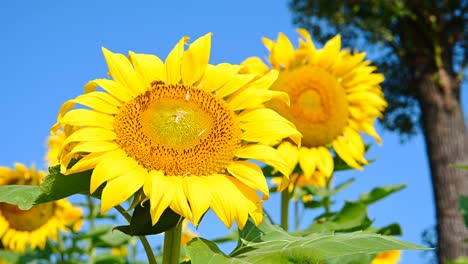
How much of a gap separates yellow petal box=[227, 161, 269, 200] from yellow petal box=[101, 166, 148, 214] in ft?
0.57

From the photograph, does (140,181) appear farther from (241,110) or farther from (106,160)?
(241,110)

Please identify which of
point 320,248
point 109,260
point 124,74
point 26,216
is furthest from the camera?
point 109,260

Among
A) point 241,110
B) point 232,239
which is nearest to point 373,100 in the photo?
point 232,239

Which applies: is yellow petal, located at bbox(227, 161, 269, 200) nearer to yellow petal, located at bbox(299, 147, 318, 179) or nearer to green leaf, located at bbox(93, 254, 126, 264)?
yellow petal, located at bbox(299, 147, 318, 179)

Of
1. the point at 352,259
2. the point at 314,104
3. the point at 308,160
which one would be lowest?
the point at 352,259

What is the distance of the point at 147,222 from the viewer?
1202mm

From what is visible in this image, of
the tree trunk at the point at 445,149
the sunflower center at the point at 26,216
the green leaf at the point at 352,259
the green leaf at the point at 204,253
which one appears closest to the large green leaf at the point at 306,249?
the green leaf at the point at 204,253

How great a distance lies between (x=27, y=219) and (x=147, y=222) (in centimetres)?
178

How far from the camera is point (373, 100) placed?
2727 mm

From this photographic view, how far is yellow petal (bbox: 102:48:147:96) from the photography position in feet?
4.46

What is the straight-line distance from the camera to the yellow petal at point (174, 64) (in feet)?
Answer: 4.58

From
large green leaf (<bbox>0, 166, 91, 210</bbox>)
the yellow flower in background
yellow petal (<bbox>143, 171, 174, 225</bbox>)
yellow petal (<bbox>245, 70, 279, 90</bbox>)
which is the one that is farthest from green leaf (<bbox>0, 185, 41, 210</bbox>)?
the yellow flower in background

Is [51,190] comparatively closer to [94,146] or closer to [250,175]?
[94,146]

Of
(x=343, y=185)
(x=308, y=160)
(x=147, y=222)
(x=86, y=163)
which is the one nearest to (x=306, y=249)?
(x=147, y=222)
